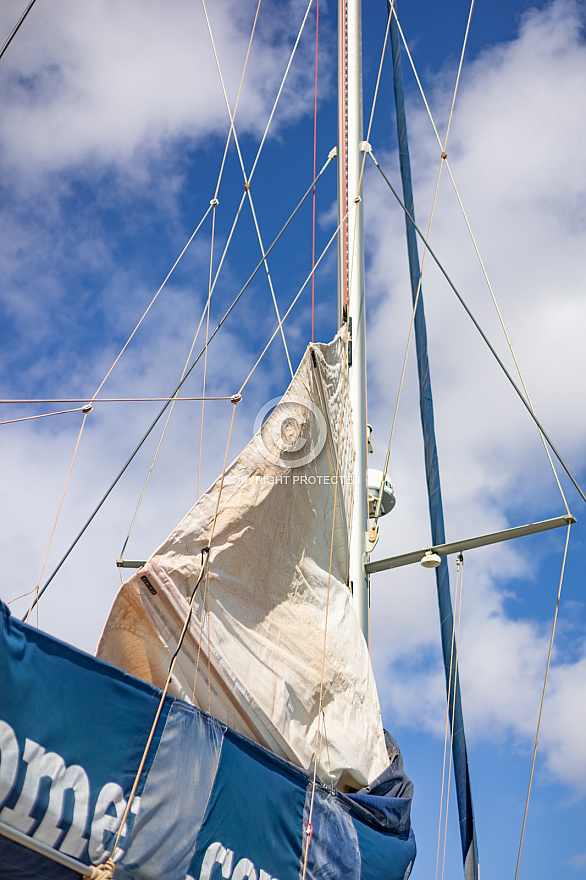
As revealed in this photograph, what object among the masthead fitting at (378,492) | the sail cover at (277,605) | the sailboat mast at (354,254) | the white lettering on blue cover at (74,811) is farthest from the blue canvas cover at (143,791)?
the masthead fitting at (378,492)

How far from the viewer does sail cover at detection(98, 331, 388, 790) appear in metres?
4.62

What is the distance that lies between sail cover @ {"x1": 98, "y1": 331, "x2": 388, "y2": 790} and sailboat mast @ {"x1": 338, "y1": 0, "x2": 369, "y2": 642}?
44cm

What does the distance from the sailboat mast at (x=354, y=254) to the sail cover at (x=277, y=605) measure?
436 mm

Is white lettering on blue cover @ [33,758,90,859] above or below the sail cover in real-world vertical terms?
below

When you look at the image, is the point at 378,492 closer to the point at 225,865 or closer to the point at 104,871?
the point at 225,865

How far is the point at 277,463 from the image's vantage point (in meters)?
5.33

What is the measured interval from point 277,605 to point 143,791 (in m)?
1.72

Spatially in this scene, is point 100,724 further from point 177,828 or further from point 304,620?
point 304,620

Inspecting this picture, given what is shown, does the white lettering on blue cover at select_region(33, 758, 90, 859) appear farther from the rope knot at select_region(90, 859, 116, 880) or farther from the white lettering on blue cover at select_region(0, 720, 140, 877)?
the rope knot at select_region(90, 859, 116, 880)

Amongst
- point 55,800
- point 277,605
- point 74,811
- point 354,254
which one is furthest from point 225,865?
point 354,254

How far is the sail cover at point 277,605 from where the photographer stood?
15.2 feet

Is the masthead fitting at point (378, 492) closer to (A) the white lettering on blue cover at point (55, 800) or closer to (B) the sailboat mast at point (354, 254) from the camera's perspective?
(B) the sailboat mast at point (354, 254)

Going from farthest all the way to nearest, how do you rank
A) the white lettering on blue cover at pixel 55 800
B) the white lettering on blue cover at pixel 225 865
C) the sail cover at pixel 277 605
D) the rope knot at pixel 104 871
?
1. the sail cover at pixel 277 605
2. the white lettering on blue cover at pixel 225 865
3. the rope knot at pixel 104 871
4. the white lettering on blue cover at pixel 55 800

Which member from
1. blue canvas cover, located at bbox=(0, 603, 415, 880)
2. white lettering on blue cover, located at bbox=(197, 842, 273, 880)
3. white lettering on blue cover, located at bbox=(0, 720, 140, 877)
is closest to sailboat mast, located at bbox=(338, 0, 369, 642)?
blue canvas cover, located at bbox=(0, 603, 415, 880)
